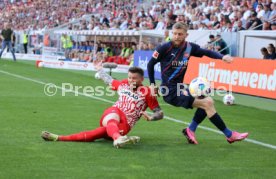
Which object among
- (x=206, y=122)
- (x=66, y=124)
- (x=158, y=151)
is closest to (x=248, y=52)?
(x=206, y=122)

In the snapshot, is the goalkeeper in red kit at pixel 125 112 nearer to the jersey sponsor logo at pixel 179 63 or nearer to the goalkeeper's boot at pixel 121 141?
the goalkeeper's boot at pixel 121 141

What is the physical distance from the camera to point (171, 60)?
8477 millimetres

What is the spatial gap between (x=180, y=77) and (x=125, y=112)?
109cm

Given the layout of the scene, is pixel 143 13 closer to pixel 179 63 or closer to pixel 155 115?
pixel 179 63

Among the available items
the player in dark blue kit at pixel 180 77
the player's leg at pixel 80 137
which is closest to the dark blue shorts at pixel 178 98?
the player in dark blue kit at pixel 180 77

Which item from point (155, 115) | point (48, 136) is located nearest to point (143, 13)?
point (155, 115)

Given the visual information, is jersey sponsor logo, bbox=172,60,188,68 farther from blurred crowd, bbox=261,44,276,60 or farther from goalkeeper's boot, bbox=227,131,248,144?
blurred crowd, bbox=261,44,276,60

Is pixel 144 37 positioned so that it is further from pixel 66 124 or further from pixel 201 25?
pixel 66 124

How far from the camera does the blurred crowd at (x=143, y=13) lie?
76.5 feet

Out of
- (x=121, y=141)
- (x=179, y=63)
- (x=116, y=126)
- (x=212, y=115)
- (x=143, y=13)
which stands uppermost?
(x=143, y=13)

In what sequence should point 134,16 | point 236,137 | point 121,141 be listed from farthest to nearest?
point 134,16
point 236,137
point 121,141

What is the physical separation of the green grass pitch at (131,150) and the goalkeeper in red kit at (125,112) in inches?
6.5

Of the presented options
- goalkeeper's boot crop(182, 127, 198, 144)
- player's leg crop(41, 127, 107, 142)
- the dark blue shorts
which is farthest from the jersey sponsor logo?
player's leg crop(41, 127, 107, 142)

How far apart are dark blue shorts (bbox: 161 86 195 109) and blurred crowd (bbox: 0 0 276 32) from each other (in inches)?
509
